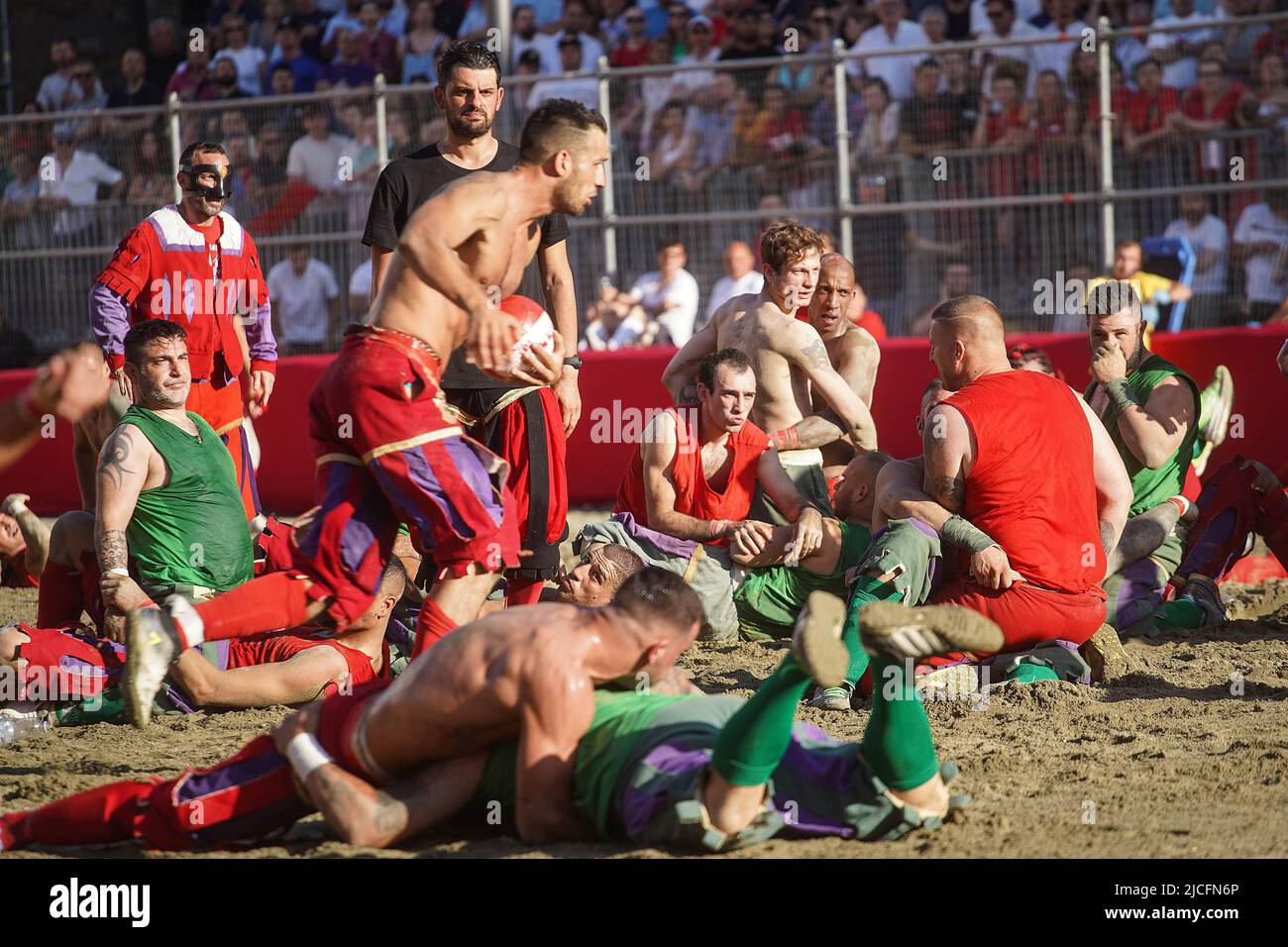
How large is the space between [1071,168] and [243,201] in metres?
5.66

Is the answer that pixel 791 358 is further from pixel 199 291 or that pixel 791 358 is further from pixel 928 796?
pixel 928 796

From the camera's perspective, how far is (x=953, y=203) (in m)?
9.88

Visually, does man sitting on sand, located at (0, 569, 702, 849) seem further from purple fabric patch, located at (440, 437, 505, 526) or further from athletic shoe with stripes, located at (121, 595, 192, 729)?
purple fabric patch, located at (440, 437, 505, 526)

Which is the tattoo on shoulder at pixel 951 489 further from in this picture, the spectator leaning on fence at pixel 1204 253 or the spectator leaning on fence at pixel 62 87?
the spectator leaning on fence at pixel 62 87

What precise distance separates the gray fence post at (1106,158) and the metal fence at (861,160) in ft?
0.04

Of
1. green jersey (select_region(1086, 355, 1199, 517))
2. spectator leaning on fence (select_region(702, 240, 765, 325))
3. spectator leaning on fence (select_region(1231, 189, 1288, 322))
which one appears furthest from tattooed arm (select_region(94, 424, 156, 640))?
spectator leaning on fence (select_region(1231, 189, 1288, 322))

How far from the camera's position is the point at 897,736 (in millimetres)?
3578

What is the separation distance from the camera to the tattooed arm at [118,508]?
17.2 feet

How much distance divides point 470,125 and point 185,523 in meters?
1.73

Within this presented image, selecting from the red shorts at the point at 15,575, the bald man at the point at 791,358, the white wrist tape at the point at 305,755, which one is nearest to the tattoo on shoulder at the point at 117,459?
the white wrist tape at the point at 305,755

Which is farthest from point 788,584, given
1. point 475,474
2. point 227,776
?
point 227,776

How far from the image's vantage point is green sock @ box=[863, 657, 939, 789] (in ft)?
11.7

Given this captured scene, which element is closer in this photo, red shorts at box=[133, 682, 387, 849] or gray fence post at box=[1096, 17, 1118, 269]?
red shorts at box=[133, 682, 387, 849]

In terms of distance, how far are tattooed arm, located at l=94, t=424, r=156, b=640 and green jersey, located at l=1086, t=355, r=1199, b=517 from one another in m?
3.95
